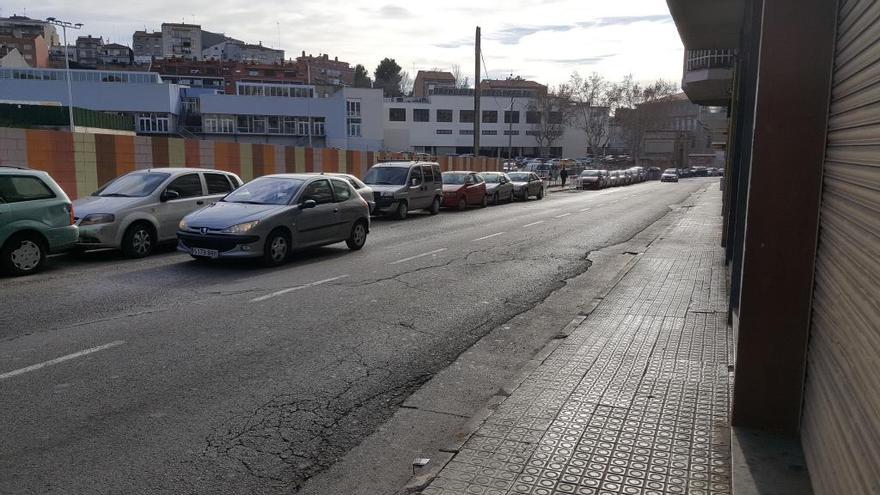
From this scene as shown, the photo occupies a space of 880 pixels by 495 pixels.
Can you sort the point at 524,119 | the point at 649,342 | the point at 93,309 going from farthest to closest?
1. the point at 524,119
2. the point at 93,309
3. the point at 649,342

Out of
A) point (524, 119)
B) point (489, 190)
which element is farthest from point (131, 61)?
point (489, 190)

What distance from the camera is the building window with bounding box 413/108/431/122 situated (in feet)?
349

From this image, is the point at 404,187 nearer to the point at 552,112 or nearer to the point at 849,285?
the point at 849,285

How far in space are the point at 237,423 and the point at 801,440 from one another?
3798 millimetres

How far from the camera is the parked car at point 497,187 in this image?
31.1m

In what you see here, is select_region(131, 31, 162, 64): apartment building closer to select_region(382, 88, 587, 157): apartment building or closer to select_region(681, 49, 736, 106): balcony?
select_region(382, 88, 587, 157): apartment building

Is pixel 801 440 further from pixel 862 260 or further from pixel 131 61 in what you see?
pixel 131 61

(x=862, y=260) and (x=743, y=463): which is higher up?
(x=862, y=260)

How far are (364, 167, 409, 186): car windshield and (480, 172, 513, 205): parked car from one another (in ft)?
27.5

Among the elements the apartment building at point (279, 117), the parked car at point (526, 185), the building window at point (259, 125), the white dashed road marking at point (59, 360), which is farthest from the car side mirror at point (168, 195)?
the building window at point (259, 125)

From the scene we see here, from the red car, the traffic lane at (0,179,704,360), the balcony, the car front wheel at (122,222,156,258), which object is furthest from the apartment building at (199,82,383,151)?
the car front wheel at (122,222,156,258)

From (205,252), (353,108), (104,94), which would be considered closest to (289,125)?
(353,108)

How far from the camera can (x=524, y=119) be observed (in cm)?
11075

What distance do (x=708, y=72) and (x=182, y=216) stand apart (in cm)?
2146
